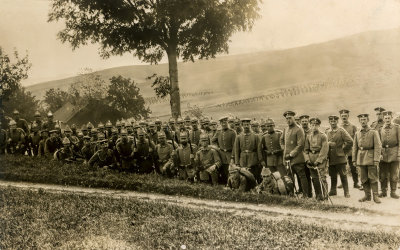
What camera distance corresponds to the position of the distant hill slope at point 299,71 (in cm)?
870

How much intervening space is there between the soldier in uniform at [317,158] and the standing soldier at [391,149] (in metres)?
1.04

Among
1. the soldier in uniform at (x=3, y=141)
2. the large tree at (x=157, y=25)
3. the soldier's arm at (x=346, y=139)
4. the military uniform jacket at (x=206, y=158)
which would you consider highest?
the large tree at (x=157, y=25)

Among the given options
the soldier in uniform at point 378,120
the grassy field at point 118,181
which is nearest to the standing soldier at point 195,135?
the grassy field at point 118,181

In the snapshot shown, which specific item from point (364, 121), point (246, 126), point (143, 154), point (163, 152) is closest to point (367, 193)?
point (364, 121)

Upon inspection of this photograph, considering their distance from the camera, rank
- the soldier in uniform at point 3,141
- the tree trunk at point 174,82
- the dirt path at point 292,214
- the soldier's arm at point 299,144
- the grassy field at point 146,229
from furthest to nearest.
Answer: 1. the tree trunk at point 174,82
2. the soldier in uniform at point 3,141
3. the soldier's arm at point 299,144
4. the dirt path at point 292,214
5. the grassy field at point 146,229

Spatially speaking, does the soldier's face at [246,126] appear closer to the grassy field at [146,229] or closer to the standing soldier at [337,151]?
the standing soldier at [337,151]

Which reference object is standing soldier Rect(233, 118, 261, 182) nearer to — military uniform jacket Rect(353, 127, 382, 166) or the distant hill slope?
military uniform jacket Rect(353, 127, 382, 166)

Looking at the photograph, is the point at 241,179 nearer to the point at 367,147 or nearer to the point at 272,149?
the point at 272,149

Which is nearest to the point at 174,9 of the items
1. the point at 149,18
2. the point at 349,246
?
the point at 149,18

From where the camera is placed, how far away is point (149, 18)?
477 inches

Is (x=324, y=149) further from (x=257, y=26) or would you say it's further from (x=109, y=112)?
(x=109, y=112)

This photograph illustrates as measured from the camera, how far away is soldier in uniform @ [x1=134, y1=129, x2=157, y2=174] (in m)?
10.8

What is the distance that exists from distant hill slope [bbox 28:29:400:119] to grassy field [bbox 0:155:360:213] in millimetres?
2780

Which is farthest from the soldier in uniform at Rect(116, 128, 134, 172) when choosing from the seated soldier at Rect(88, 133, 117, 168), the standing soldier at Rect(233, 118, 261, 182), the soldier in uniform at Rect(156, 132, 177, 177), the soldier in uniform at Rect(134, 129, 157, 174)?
the standing soldier at Rect(233, 118, 261, 182)
